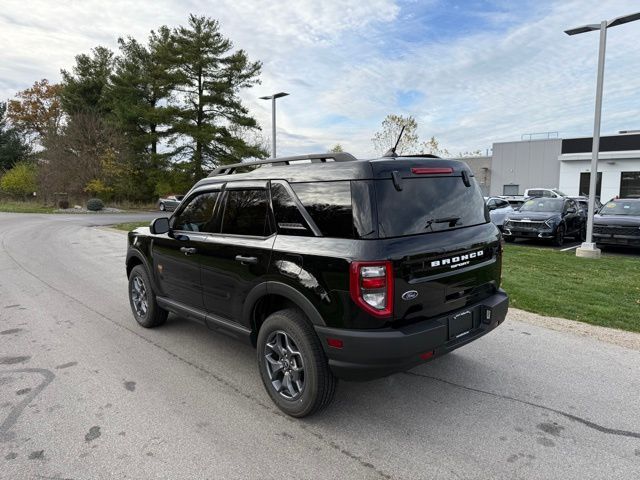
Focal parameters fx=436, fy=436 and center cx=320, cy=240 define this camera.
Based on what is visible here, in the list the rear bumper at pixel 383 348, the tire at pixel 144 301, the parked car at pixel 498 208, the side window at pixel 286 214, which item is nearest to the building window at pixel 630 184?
the parked car at pixel 498 208

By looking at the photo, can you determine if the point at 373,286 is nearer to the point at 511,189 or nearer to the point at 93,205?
the point at 93,205

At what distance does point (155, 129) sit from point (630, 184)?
3817cm

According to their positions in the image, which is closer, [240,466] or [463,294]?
[240,466]

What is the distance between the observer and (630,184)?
31.6m

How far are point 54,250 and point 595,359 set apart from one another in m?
13.1

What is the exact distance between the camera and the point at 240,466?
2695 millimetres

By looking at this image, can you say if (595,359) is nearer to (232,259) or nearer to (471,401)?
(471,401)

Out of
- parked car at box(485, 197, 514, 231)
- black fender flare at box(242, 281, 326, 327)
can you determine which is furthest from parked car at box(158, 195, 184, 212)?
black fender flare at box(242, 281, 326, 327)

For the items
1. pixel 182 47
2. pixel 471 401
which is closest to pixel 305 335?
pixel 471 401

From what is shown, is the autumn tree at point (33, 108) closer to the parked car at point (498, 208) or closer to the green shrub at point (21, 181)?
the green shrub at point (21, 181)

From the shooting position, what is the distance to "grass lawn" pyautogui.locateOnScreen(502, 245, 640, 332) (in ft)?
19.3

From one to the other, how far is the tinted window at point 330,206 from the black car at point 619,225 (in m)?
11.9

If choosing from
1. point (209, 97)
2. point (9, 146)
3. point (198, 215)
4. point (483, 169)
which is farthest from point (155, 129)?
point (198, 215)

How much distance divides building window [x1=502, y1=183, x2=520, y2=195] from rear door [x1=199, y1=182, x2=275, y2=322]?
38.8 metres
